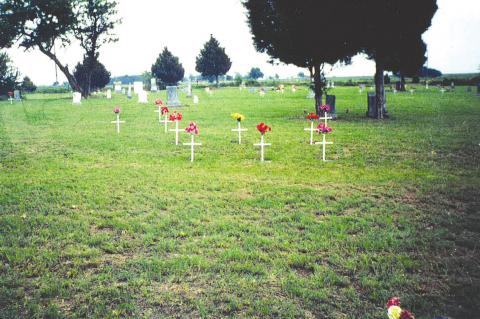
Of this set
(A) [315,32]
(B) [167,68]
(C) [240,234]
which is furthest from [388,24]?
(B) [167,68]

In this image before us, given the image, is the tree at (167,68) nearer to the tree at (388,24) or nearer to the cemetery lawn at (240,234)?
the tree at (388,24)

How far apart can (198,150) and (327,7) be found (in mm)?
10213

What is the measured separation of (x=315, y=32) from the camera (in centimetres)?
1753

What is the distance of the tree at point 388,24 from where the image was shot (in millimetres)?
17078

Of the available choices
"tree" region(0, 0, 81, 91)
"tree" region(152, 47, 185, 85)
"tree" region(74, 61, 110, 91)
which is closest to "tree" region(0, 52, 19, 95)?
"tree" region(0, 0, 81, 91)

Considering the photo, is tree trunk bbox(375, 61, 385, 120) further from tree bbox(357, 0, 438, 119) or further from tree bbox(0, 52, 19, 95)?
tree bbox(0, 52, 19, 95)

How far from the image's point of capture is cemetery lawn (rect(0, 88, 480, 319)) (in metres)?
3.66

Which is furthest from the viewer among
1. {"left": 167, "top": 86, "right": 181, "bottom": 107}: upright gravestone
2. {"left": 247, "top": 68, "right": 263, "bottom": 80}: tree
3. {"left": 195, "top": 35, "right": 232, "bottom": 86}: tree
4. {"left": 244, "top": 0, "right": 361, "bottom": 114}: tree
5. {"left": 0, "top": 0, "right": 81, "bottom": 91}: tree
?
{"left": 247, "top": 68, "right": 263, "bottom": 80}: tree

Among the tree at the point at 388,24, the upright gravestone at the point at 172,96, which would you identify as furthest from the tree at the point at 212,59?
the tree at the point at 388,24

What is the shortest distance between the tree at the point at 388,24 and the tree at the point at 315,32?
1.93ft

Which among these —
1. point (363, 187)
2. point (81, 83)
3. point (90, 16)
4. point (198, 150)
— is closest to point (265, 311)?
point (363, 187)

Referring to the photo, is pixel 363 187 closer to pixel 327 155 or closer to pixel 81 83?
pixel 327 155

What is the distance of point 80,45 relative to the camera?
48781 mm

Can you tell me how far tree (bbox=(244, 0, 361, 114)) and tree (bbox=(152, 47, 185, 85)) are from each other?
5844 cm
